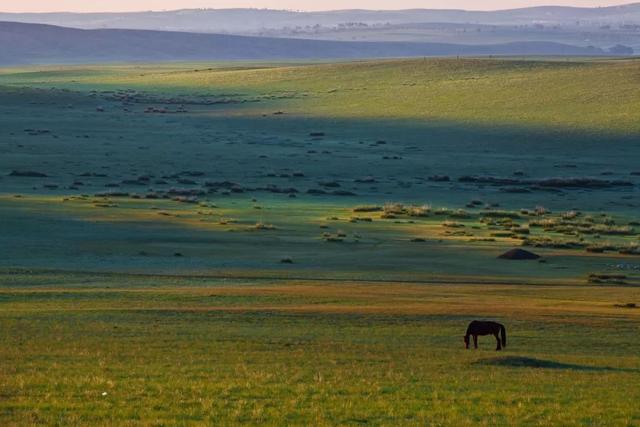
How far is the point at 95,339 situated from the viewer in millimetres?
19219

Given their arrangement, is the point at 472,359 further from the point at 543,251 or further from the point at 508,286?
the point at 543,251

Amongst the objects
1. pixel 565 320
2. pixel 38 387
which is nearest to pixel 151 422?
pixel 38 387

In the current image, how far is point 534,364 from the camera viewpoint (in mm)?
17578

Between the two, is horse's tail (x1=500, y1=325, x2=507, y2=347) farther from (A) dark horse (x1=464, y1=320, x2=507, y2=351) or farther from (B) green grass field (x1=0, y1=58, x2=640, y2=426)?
(B) green grass field (x1=0, y1=58, x2=640, y2=426)

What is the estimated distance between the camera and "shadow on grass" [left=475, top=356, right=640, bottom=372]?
17.4m

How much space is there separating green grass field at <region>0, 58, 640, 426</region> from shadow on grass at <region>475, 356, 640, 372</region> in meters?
0.07

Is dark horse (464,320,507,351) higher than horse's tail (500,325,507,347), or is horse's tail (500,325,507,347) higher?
dark horse (464,320,507,351)

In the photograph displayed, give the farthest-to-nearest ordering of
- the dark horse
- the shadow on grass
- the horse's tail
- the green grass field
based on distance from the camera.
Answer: the horse's tail
the dark horse
the shadow on grass
the green grass field

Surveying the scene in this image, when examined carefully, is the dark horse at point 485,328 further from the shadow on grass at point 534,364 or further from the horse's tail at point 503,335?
the shadow on grass at point 534,364

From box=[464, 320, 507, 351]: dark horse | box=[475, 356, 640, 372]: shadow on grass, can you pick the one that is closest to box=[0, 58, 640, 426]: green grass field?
box=[475, 356, 640, 372]: shadow on grass

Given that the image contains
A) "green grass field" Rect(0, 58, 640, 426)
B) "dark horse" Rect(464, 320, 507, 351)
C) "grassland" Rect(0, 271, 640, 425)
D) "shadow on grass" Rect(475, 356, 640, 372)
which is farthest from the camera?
"dark horse" Rect(464, 320, 507, 351)

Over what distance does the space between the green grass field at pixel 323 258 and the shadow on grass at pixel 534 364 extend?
66mm

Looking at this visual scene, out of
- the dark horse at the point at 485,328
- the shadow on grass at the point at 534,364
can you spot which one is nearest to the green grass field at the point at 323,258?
the shadow on grass at the point at 534,364

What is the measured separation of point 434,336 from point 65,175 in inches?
1754
